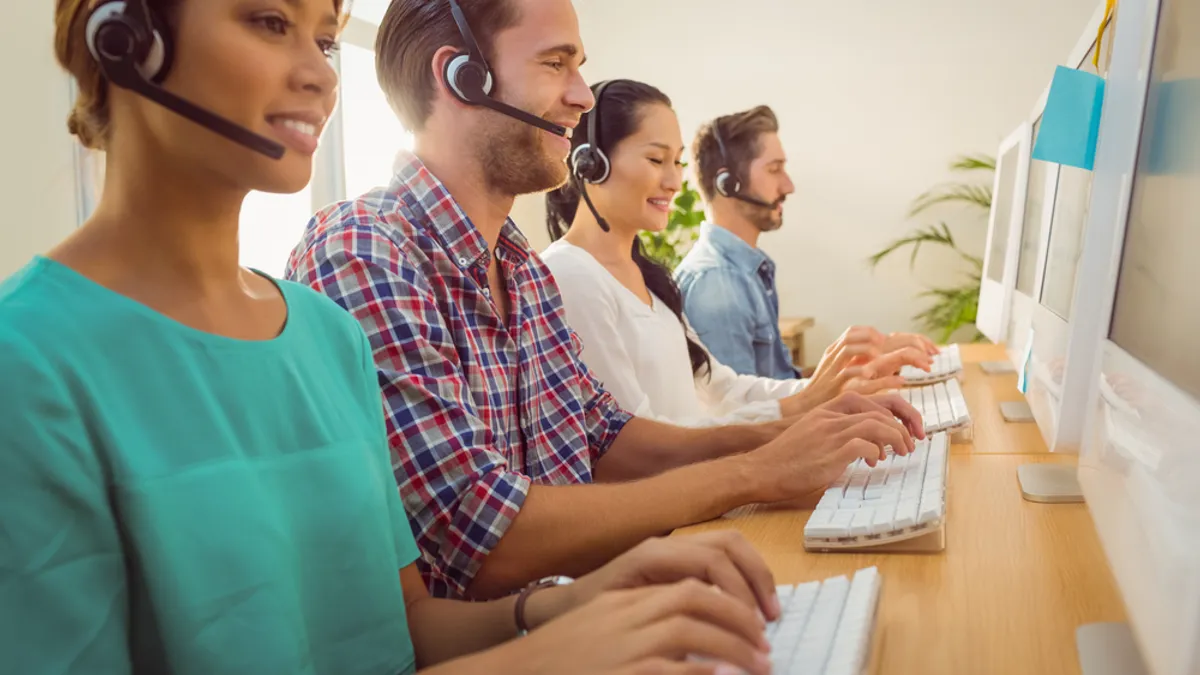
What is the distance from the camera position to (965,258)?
13.5 feet

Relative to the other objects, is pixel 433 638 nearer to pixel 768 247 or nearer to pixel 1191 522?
pixel 1191 522

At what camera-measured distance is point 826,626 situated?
25.2 inches

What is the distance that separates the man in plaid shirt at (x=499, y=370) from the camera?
0.95 m

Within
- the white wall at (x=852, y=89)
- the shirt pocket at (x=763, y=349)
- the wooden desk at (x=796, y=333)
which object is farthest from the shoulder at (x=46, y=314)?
the white wall at (x=852, y=89)

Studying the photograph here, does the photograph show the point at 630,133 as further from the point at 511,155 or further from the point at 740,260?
the point at 511,155

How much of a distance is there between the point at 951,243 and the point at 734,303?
2.12 metres

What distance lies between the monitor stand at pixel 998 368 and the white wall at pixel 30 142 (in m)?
2.07

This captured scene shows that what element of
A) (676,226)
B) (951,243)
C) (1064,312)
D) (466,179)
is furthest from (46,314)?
(951,243)

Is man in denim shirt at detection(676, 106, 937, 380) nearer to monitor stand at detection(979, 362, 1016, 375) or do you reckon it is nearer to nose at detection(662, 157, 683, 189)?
monitor stand at detection(979, 362, 1016, 375)

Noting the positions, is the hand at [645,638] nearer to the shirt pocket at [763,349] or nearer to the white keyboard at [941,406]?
the white keyboard at [941,406]

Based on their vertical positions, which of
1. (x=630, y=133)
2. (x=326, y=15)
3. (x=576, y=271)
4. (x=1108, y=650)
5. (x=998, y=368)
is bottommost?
(x=998, y=368)

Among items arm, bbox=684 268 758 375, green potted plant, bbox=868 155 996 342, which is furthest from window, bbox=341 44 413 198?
green potted plant, bbox=868 155 996 342

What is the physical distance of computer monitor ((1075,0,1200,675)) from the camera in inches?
19.9

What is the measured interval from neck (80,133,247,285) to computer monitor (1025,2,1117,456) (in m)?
0.72
